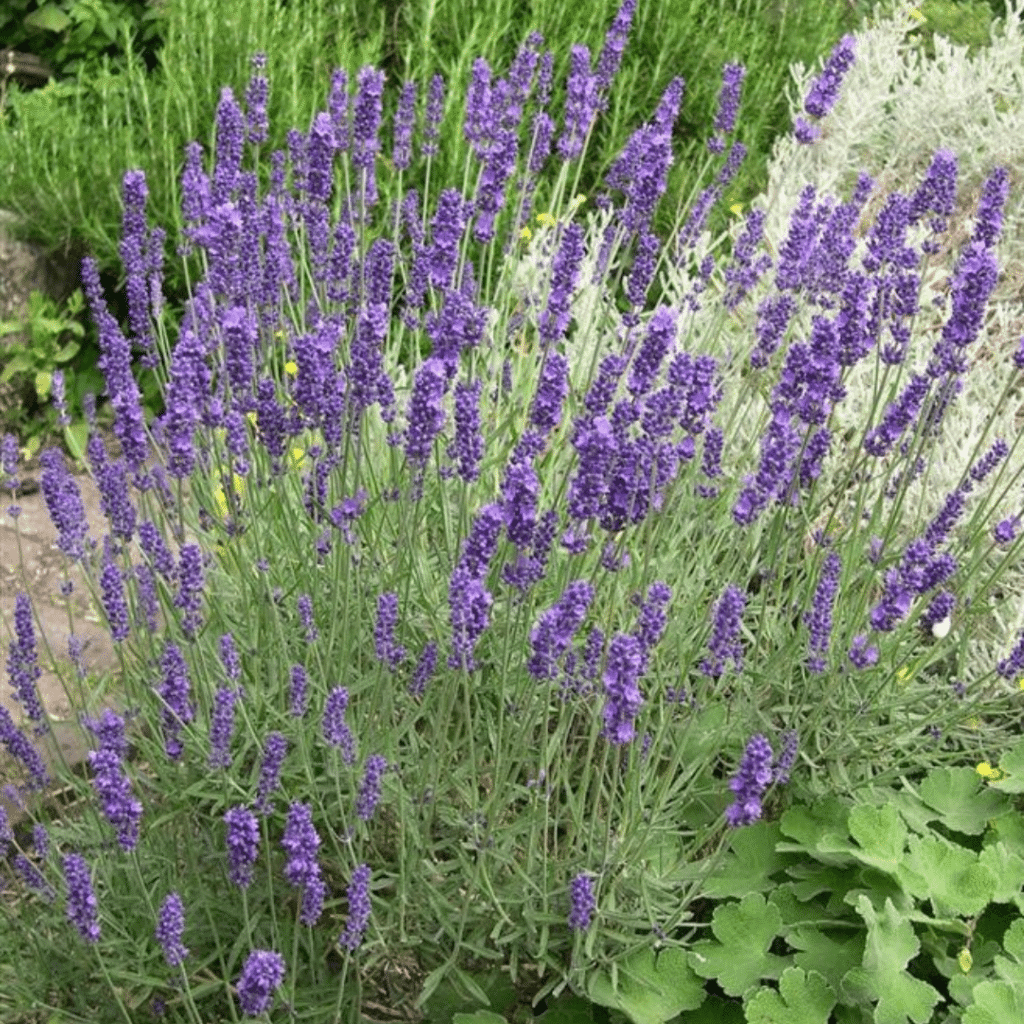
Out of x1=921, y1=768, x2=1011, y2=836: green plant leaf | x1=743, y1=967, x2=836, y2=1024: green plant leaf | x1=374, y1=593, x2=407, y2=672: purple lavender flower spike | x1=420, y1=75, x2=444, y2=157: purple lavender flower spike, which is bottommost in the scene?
x1=743, y1=967, x2=836, y2=1024: green plant leaf

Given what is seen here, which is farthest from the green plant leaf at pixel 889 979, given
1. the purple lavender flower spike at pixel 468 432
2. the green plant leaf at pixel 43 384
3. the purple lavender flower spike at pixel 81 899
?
the green plant leaf at pixel 43 384

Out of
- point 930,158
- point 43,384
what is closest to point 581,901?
point 930,158

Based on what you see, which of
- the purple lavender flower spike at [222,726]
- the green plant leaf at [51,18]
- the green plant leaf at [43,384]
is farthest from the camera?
the green plant leaf at [51,18]

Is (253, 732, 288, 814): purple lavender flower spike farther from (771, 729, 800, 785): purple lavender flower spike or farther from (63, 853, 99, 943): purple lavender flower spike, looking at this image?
(771, 729, 800, 785): purple lavender flower spike

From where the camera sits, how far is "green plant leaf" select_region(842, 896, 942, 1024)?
240 cm

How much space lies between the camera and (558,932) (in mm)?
2535

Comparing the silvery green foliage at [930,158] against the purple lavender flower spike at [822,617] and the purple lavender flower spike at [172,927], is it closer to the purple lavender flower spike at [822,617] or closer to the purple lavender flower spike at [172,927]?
the purple lavender flower spike at [822,617]

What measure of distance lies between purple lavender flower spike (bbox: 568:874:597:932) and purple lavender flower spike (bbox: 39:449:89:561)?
3.33 feet

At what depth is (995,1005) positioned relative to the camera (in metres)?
2.39

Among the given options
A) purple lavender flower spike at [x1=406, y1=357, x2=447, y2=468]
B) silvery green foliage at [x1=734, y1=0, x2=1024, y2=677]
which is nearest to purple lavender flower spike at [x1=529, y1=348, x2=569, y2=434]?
purple lavender flower spike at [x1=406, y1=357, x2=447, y2=468]

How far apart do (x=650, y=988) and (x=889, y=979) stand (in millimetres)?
400

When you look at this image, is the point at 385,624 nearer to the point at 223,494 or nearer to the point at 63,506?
the point at 63,506

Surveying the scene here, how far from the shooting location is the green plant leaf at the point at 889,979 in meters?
2.40

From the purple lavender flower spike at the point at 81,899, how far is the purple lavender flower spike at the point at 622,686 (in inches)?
29.0
